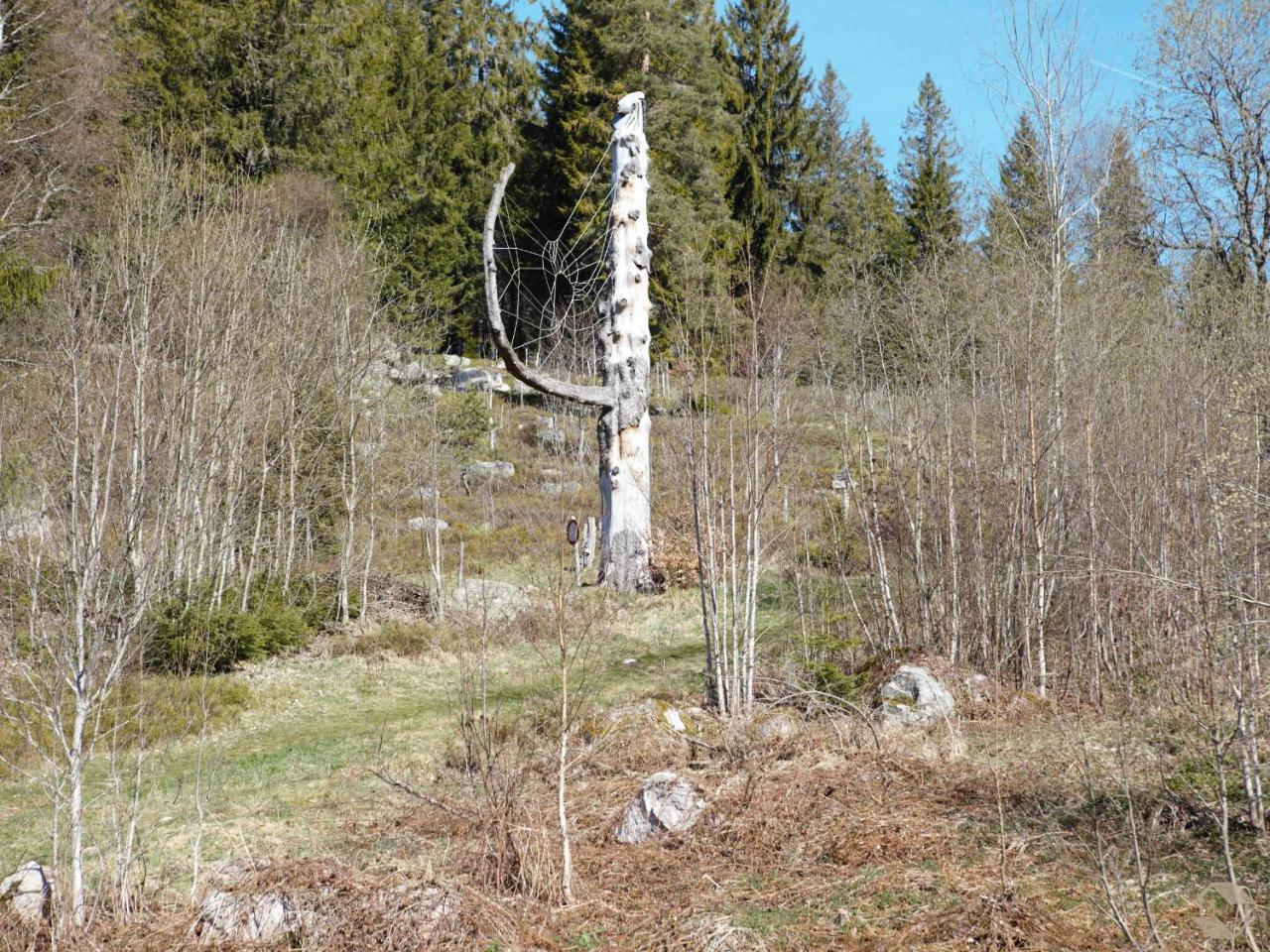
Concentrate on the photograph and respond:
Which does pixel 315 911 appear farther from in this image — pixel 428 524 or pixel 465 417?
pixel 465 417

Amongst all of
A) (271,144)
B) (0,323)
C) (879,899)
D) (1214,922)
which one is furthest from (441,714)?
(271,144)

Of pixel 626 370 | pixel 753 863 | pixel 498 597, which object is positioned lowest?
pixel 753 863

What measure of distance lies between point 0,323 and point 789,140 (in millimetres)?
24466

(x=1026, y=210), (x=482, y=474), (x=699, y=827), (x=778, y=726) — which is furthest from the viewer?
(x=482, y=474)

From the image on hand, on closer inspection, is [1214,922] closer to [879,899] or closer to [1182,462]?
[879,899]

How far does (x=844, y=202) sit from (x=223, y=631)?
29.3 m

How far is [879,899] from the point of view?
4199 millimetres

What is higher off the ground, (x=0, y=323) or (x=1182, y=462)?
(x=0, y=323)

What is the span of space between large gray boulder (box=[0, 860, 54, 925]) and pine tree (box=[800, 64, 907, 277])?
28292 millimetres

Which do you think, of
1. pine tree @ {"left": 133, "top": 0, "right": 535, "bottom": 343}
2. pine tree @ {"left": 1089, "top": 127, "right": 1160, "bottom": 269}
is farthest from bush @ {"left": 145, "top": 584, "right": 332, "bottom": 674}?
pine tree @ {"left": 1089, "top": 127, "right": 1160, "bottom": 269}

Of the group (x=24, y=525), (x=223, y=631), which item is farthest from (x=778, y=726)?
(x=223, y=631)

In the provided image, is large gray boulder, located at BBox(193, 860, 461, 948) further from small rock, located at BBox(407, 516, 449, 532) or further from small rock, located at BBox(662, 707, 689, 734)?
small rock, located at BBox(407, 516, 449, 532)

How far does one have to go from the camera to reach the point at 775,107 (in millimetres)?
33438

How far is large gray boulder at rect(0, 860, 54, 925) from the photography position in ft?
13.6
